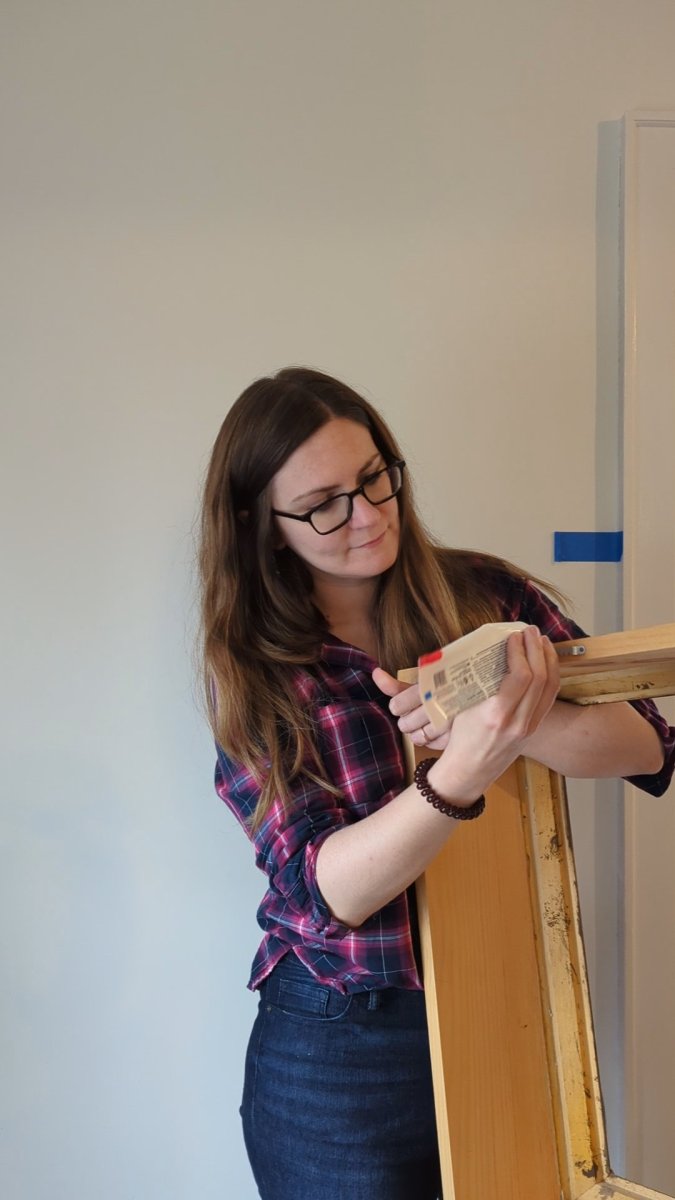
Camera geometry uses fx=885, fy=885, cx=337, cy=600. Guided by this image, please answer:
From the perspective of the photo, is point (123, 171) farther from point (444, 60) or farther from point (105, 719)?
point (105, 719)

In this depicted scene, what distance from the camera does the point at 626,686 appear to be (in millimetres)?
756

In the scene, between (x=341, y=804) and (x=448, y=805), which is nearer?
(x=448, y=805)

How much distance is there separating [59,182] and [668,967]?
1.30 m

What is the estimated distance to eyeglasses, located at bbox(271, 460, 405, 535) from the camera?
0.87 metres

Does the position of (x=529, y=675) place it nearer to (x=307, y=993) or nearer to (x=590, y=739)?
(x=590, y=739)

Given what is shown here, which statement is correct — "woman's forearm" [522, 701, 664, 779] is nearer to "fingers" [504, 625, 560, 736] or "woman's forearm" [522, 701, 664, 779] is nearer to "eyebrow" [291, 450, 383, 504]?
"fingers" [504, 625, 560, 736]

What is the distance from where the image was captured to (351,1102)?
0.80 metres

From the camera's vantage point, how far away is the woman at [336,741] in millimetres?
778

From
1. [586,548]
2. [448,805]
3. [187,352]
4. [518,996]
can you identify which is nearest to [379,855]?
[448,805]

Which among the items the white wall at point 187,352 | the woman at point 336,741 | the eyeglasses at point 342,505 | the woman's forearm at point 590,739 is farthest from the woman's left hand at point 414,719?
the white wall at point 187,352

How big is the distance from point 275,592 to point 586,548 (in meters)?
0.48

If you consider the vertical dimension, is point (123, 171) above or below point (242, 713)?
above

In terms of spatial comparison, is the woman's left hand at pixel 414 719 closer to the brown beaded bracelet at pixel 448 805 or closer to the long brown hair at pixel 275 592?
the brown beaded bracelet at pixel 448 805

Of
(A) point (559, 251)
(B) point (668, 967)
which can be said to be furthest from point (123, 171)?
(B) point (668, 967)
